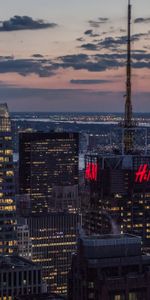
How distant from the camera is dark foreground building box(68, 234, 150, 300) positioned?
66.6 m

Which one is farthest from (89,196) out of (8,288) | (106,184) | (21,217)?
(8,288)

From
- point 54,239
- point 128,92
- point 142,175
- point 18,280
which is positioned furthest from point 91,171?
point 18,280

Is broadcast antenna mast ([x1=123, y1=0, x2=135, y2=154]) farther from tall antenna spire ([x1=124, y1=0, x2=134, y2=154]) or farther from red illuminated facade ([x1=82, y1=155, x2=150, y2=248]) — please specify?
red illuminated facade ([x1=82, y1=155, x2=150, y2=248])

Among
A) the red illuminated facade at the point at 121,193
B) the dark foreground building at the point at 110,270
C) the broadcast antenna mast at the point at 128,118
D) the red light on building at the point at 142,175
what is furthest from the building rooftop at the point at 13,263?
the broadcast antenna mast at the point at 128,118

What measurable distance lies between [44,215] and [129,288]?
127m

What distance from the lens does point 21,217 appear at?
7461 inches

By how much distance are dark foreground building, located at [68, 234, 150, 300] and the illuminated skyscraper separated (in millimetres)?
53030

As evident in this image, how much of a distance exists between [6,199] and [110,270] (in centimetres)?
5822

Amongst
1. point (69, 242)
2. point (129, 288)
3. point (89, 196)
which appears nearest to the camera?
point (129, 288)

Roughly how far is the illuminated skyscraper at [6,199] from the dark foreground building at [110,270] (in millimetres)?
53030

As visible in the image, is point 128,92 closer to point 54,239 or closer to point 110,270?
point 54,239

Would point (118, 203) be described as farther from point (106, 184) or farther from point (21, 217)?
point (21, 217)

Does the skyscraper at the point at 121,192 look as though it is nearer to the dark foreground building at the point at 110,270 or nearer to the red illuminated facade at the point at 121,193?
the red illuminated facade at the point at 121,193

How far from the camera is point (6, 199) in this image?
125 m
